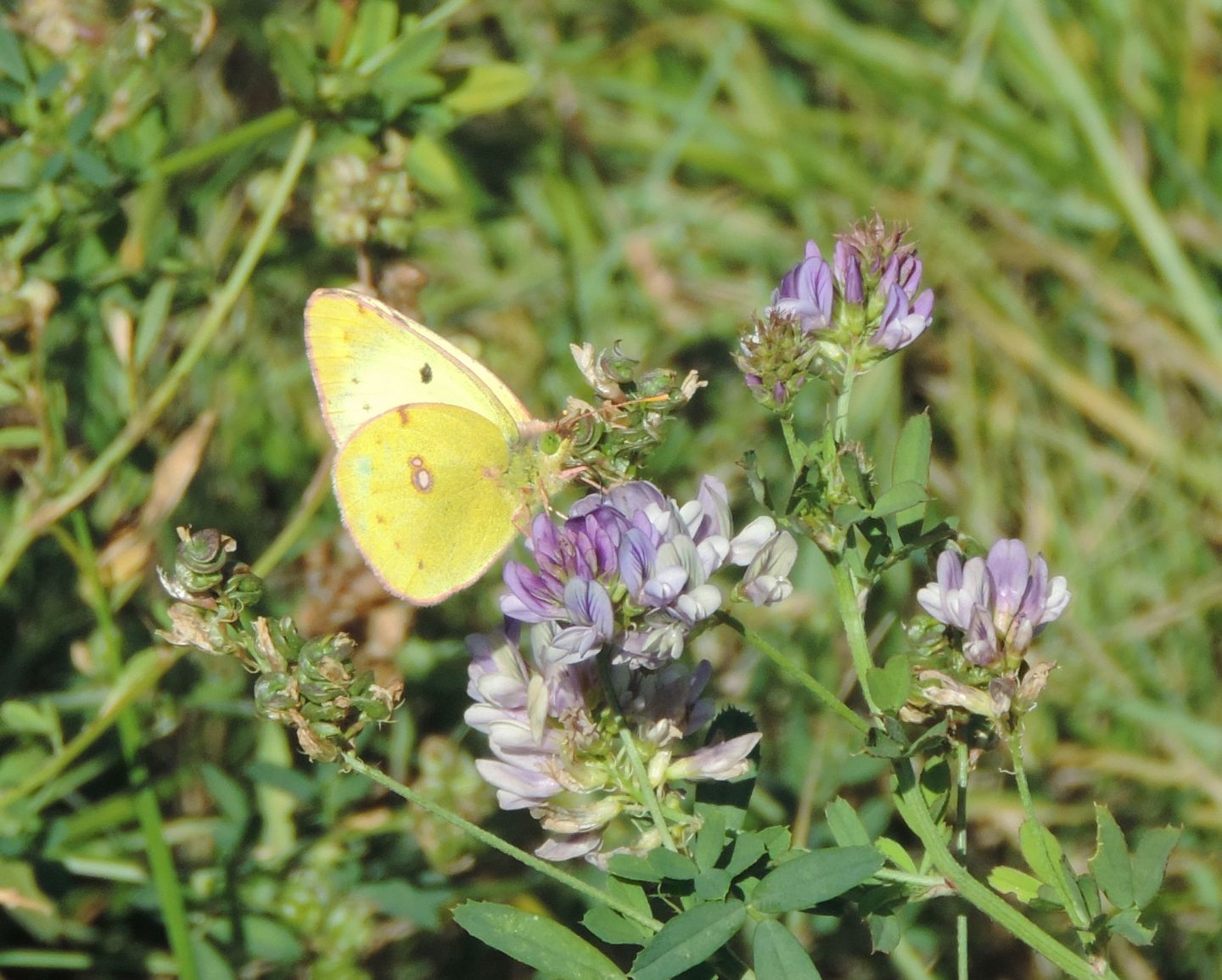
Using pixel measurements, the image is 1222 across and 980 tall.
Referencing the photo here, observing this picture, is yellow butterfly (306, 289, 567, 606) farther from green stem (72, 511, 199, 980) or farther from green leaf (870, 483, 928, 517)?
green leaf (870, 483, 928, 517)

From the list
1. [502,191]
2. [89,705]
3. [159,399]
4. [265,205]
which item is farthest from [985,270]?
[89,705]

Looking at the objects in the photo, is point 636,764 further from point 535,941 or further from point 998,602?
point 998,602

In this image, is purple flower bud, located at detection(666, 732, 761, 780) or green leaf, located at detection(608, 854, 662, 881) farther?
purple flower bud, located at detection(666, 732, 761, 780)

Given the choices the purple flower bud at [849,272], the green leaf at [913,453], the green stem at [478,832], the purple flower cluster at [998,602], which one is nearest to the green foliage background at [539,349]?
the green leaf at [913,453]

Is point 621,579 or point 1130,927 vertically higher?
point 621,579

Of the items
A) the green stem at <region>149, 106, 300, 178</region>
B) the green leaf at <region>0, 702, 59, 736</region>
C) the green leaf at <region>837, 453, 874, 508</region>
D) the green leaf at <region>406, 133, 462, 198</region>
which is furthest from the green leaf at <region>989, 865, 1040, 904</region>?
the green stem at <region>149, 106, 300, 178</region>

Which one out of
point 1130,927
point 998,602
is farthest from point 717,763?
point 1130,927

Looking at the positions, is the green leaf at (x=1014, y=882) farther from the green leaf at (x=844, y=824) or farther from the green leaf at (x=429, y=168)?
the green leaf at (x=429, y=168)
